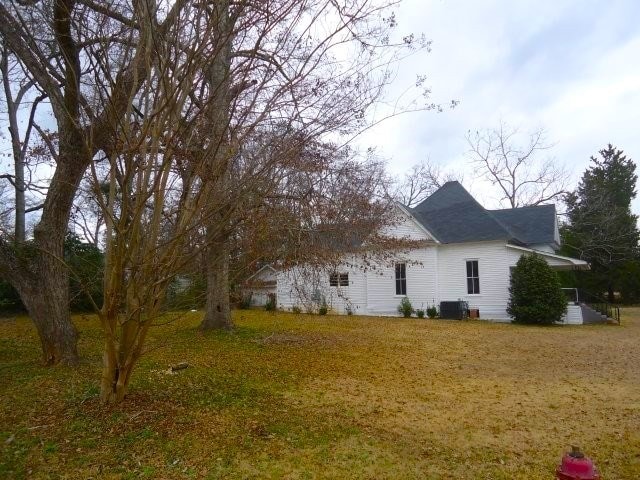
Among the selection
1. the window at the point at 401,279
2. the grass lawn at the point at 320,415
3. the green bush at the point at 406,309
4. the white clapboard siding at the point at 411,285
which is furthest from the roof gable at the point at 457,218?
the grass lawn at the point at 320,415

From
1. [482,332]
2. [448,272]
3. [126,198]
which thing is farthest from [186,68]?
[448,272]

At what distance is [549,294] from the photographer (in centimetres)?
1762

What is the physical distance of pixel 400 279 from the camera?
2177cm

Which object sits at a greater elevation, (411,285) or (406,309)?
(411,285)

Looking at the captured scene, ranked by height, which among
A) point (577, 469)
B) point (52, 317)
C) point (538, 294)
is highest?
point (538, 294)

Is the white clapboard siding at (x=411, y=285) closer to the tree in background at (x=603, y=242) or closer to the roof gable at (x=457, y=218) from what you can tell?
the roof gable at (x=457, y=218)

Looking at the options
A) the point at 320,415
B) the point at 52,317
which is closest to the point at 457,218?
the point at 320,415

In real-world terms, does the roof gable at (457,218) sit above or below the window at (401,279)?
above

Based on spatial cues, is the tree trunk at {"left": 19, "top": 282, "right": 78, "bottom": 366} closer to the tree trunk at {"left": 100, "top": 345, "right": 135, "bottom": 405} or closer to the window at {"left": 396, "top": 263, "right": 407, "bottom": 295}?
the tree trunk at {"left": 100, "top": 345, "right": 135, "bottom": 405}

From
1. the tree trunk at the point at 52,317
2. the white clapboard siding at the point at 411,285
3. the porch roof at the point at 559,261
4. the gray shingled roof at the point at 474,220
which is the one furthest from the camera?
the white clapboard siding at the point at 411,285

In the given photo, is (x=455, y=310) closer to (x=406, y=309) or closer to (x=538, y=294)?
(x=406, y=309)

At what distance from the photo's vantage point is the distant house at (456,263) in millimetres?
19719

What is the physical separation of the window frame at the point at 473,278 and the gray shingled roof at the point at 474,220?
3.07 feet

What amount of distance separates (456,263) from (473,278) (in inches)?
37.3
